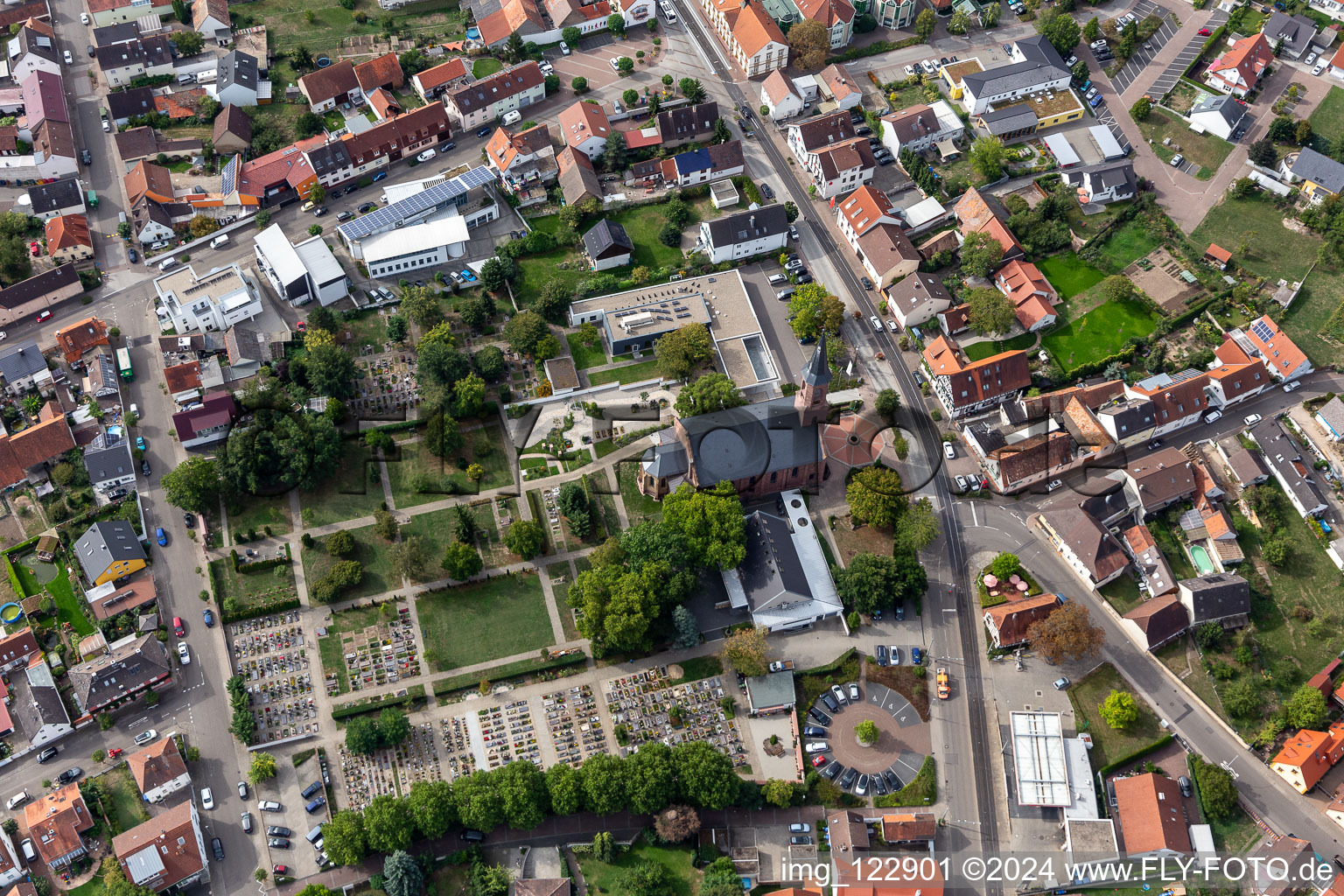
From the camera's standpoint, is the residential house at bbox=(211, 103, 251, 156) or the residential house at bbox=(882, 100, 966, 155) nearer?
the residential house at bbox=(211, 103, 251, 156)

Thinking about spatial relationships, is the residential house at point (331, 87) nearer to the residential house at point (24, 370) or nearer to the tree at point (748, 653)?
the residential house at point (24, 370)

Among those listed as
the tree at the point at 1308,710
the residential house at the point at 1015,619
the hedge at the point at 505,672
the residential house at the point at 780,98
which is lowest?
the tree at the point at 1308,710

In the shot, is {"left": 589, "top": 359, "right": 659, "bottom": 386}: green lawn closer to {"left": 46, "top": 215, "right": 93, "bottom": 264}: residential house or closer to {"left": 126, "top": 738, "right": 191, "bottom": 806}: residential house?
{"left": 126, "top": 738, "right": 191, "bottom": 806}: residential house

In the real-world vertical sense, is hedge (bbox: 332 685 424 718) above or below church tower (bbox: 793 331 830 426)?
below

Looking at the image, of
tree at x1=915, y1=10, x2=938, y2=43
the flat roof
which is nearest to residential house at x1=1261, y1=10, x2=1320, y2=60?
tree at x1=915, y1=10, x2=938, y2=43

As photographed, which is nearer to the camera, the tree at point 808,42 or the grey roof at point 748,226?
the grey roof at point 748,226

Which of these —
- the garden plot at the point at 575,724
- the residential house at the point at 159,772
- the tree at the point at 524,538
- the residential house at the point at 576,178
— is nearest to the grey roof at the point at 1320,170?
the residential house at the point at 576,178
